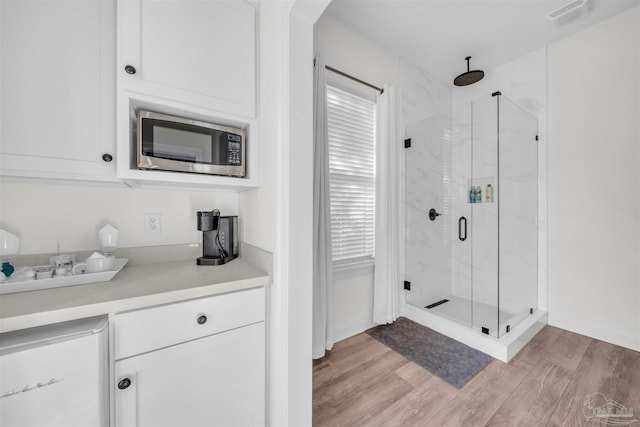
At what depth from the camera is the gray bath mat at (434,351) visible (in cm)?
175

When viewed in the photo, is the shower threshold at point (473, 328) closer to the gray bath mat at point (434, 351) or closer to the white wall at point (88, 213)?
the gray bath mat at point (434, 351)

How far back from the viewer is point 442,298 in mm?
2902

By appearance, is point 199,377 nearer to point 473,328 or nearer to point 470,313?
point 473,328

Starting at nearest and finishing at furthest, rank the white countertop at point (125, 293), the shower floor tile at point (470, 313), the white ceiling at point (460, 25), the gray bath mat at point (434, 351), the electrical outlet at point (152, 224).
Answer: the white countertop at point (125, 293) → the electrical outlet at point (152, 224) → the gray bath mat at point (434, 351) → the white ceiling at point (460, 25) → the shower floor tile at point (470, 313)

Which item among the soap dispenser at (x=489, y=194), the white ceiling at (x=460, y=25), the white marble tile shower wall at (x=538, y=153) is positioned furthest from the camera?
the white marble tile shower wall at (x=538, y=153)

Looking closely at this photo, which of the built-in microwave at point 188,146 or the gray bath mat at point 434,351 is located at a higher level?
the built-in microwave at point 188,146

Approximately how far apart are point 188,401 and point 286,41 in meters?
1.56

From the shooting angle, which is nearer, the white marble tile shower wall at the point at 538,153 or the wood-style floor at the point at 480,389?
the wood-style floor at the point at 480,389

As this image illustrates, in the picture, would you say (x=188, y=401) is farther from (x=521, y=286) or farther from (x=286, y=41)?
(x=521, y=286)

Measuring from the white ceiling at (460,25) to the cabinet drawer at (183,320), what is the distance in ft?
7.76

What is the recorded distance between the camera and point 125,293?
912 mm

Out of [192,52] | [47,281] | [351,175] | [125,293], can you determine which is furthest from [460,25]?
[47,281]

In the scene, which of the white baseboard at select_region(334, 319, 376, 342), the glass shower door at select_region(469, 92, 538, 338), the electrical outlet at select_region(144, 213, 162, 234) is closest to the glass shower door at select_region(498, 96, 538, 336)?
the glass shower door at select_region(469, 92, 538, 338)

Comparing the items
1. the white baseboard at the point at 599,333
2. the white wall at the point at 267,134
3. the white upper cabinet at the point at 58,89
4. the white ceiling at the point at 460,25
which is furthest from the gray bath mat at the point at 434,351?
the white ceiling at the point at 460,25
